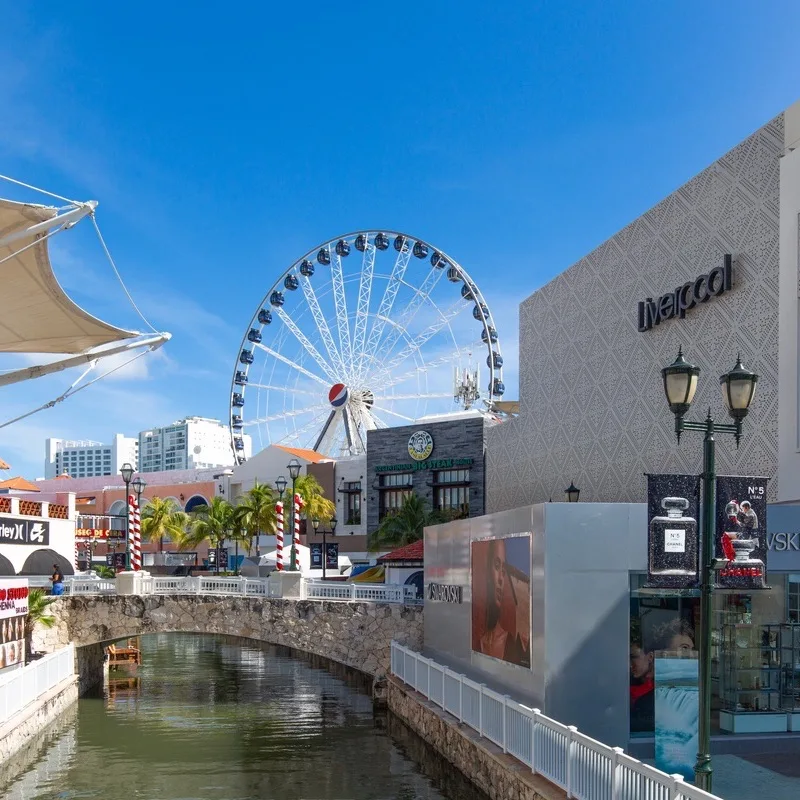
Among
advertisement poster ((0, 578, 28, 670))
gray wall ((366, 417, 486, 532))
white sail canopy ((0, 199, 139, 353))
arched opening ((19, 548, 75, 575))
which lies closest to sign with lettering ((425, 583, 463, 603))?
advertisement poster ((0, 578, 28, 670))

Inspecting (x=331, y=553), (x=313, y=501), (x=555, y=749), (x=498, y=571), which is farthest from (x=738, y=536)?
(x=313, y=501)

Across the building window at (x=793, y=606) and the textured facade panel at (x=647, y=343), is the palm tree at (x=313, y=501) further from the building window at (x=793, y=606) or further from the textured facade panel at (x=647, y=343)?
the building window at (x=793, y=606)

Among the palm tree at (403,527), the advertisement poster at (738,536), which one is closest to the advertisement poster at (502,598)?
the advertisement poster at (738,536)

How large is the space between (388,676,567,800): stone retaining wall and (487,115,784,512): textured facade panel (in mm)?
7337

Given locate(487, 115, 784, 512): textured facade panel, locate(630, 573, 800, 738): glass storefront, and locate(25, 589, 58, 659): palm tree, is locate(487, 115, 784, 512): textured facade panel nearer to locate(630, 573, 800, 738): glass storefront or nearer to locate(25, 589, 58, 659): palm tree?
locate(630, 573, 800, 738): glass storefront

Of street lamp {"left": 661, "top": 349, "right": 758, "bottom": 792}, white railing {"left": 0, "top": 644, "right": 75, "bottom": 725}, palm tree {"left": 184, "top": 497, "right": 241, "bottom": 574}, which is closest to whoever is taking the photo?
street lamp {"left": 661, "top": 349, "right": 758, "bottom": 792}

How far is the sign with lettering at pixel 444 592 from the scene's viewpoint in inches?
926

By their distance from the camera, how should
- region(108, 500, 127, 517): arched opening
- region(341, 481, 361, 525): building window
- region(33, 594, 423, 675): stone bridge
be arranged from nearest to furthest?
1. region(33, 594, 423, 675): stone bridge
2. region(341, 481, 361, 525): building window
3. region(108, 500, 127, 517): arched opening

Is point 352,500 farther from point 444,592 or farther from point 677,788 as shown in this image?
point 677,788

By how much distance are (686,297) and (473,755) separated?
36.9 ft

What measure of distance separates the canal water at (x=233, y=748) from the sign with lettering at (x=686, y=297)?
1111 cm

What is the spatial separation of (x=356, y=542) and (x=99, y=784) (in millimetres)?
43543

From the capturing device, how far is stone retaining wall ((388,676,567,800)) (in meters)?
14.4

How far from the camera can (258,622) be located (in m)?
31.4
